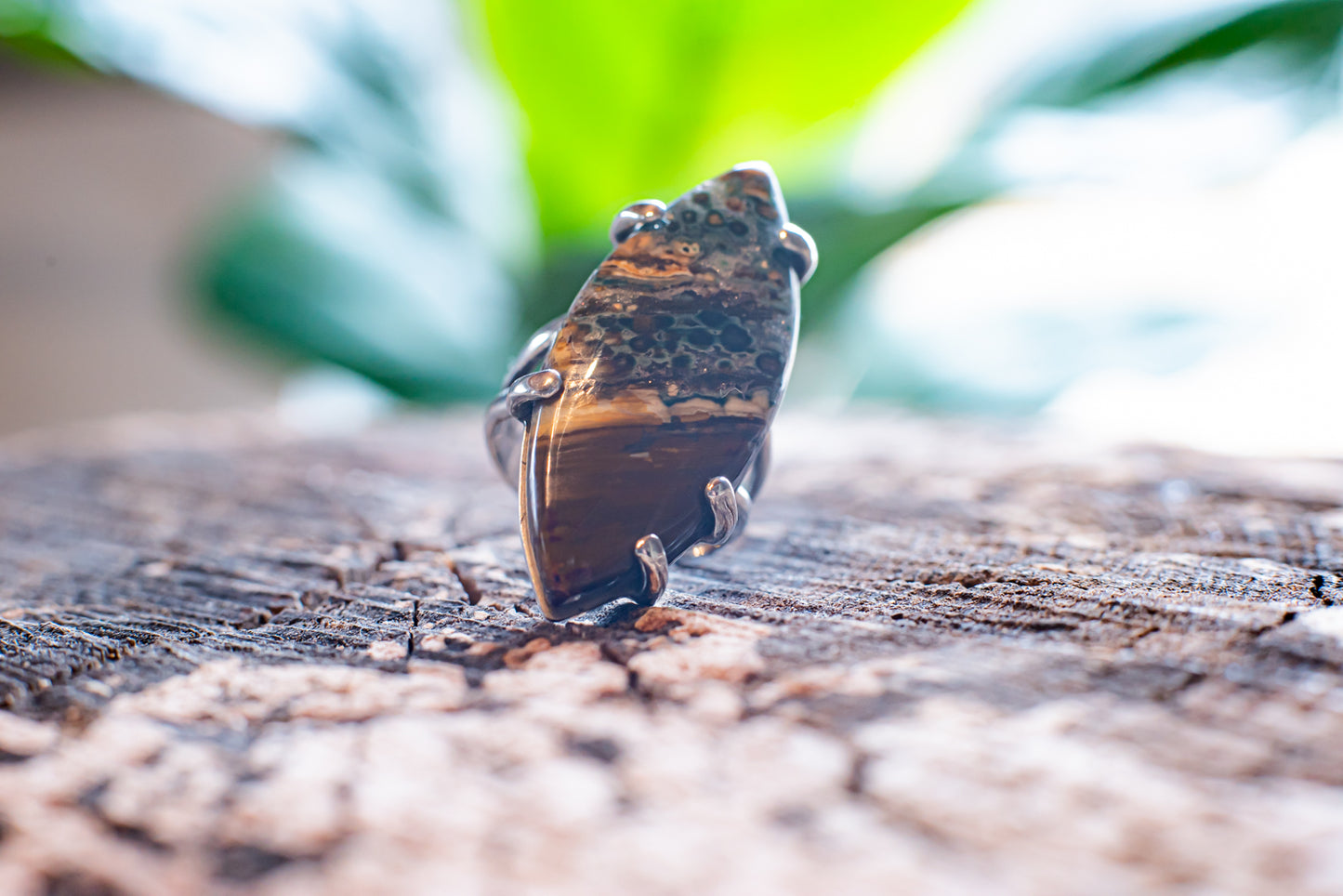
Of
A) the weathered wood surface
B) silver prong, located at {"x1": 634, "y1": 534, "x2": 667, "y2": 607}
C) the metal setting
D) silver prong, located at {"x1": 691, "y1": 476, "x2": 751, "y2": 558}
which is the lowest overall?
the weathered wood surface

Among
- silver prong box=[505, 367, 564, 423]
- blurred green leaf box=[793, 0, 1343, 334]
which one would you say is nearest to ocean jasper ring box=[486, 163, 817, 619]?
silver prong box=[505, 367, 564, 423]

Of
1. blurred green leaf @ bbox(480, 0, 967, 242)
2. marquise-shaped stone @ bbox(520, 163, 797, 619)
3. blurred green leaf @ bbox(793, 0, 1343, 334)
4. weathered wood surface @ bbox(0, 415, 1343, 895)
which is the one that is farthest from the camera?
blurred green leaf @ bbox(480, 0, 967, 242)

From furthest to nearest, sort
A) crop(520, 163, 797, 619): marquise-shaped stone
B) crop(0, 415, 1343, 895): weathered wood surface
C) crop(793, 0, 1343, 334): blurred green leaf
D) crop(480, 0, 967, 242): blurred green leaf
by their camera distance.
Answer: crop(480, 0, 967, 242): blurred green leaf < crop(793, 0, 1343, 334): blurred green leaf < crop(520, 163, 797, 619): marquise-shaped stone < crop(0, 415, 1343, 895): weathered wood surface

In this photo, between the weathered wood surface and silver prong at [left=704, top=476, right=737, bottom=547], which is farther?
silver prong at [left=704, top=476, right=737, bottom=547]

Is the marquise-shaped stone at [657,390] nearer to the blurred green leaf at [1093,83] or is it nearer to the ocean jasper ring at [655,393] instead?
the ocean jasper ring at [655,393]

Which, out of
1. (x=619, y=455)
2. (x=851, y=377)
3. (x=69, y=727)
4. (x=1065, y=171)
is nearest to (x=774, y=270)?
(x=619, y=455)

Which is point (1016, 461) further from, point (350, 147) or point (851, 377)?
point (350, 147)

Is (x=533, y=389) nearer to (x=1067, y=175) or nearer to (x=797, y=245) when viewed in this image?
(x=797, y=245)

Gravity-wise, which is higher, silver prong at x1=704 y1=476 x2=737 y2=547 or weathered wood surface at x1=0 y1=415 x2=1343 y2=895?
silver prong at x1=704 y1=476 x2=737 y2=547

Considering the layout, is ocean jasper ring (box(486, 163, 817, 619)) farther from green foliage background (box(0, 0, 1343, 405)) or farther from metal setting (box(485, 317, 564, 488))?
green foliage background (box(0, 0, 1343, 405))
